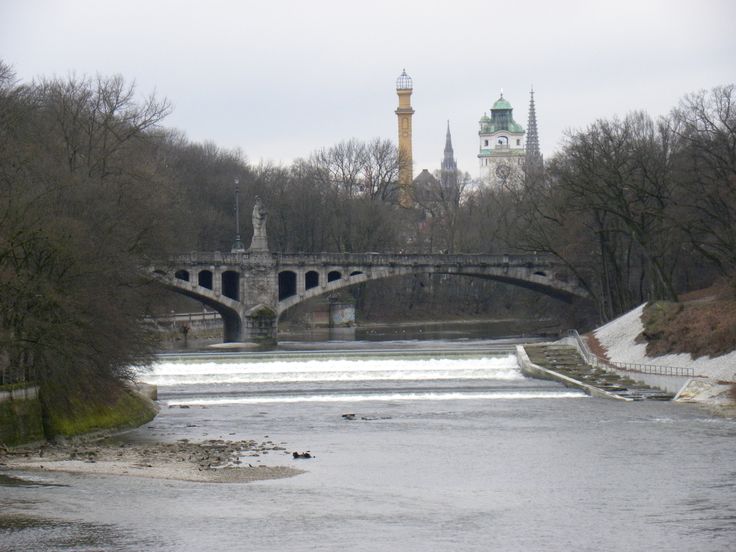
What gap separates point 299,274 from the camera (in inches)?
Answer: 3996

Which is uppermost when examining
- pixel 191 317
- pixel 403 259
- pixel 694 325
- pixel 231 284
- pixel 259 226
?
pixel 259 226

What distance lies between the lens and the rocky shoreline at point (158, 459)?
41.0 metres

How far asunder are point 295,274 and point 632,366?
38273mm

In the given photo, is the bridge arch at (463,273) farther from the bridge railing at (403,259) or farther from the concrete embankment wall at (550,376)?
the concrete embankment wall at (550,376)

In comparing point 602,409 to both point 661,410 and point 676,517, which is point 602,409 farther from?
point 676,517

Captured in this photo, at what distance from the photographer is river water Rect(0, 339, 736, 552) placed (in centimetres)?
3278

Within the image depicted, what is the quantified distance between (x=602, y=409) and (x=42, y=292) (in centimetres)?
1987

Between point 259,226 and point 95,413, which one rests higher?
point 259,226

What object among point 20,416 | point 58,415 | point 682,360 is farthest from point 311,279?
point 20,416

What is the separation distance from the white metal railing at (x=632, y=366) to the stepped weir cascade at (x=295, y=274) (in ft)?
73.1

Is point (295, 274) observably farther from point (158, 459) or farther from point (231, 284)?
point (158, 459)

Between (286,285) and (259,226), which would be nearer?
(259,226)

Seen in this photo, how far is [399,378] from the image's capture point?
6981 cm

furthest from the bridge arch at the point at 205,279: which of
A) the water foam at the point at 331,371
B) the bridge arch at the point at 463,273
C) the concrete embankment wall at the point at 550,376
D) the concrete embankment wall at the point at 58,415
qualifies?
the concrete embankment wall at the point at 58,415
